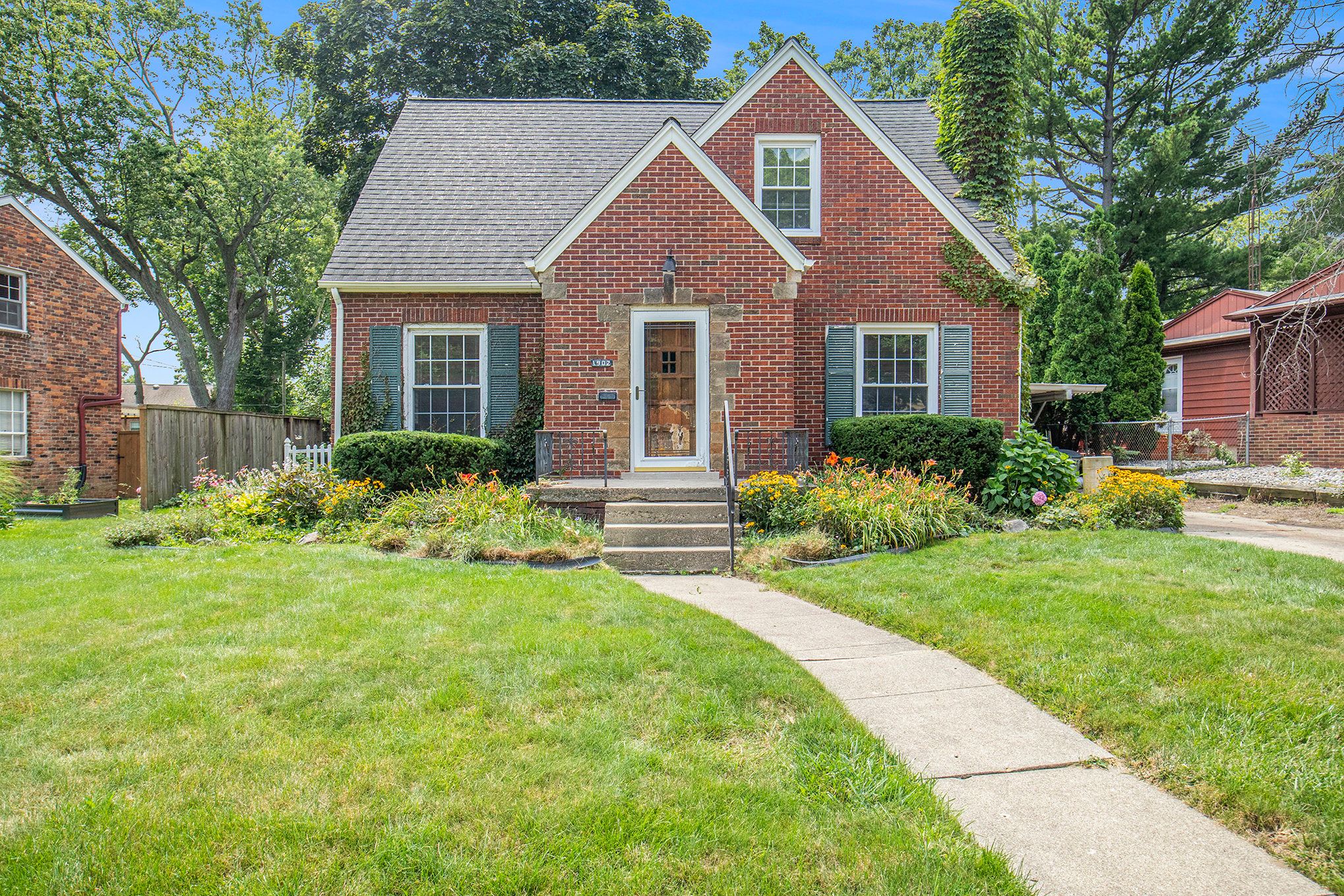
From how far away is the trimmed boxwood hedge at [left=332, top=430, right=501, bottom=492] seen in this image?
9.77m

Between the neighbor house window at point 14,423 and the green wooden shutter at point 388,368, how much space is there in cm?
927

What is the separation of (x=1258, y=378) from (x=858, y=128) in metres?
13.0

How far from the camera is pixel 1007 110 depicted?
41.8 ft

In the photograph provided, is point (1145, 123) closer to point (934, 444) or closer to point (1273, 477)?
point (1273, 477)

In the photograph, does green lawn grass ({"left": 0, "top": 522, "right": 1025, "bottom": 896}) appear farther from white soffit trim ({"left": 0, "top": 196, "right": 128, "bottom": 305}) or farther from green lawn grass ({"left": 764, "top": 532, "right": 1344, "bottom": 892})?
white soffit trim ({"left": 0, "top": 196, "right": 128, "bottom": 305})

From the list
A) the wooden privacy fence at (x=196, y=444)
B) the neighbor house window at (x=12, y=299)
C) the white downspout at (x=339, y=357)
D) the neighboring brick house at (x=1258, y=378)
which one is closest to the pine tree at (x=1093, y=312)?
the neighboring brick house at (x=1258, y=378)

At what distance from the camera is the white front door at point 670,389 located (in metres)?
10.5

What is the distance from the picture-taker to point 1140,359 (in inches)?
781

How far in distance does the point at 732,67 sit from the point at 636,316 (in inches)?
976

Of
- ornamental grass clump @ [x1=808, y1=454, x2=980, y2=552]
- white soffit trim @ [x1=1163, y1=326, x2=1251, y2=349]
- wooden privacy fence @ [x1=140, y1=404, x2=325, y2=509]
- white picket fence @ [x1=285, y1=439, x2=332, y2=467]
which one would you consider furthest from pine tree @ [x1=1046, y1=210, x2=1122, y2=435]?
wooden privacy fence @ [x1=140, y1=404, x2=325, y2=509]

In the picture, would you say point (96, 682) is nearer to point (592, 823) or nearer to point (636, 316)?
point (592, 823)

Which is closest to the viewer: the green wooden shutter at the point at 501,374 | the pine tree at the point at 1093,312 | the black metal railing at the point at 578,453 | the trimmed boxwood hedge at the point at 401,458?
the trimmed boxwood hedge at the point at 401,458

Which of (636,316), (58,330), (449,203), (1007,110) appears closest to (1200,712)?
(636,316)

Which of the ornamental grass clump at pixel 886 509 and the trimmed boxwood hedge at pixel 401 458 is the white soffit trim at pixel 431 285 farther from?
the ornamental grass clump at pixel 886 509
